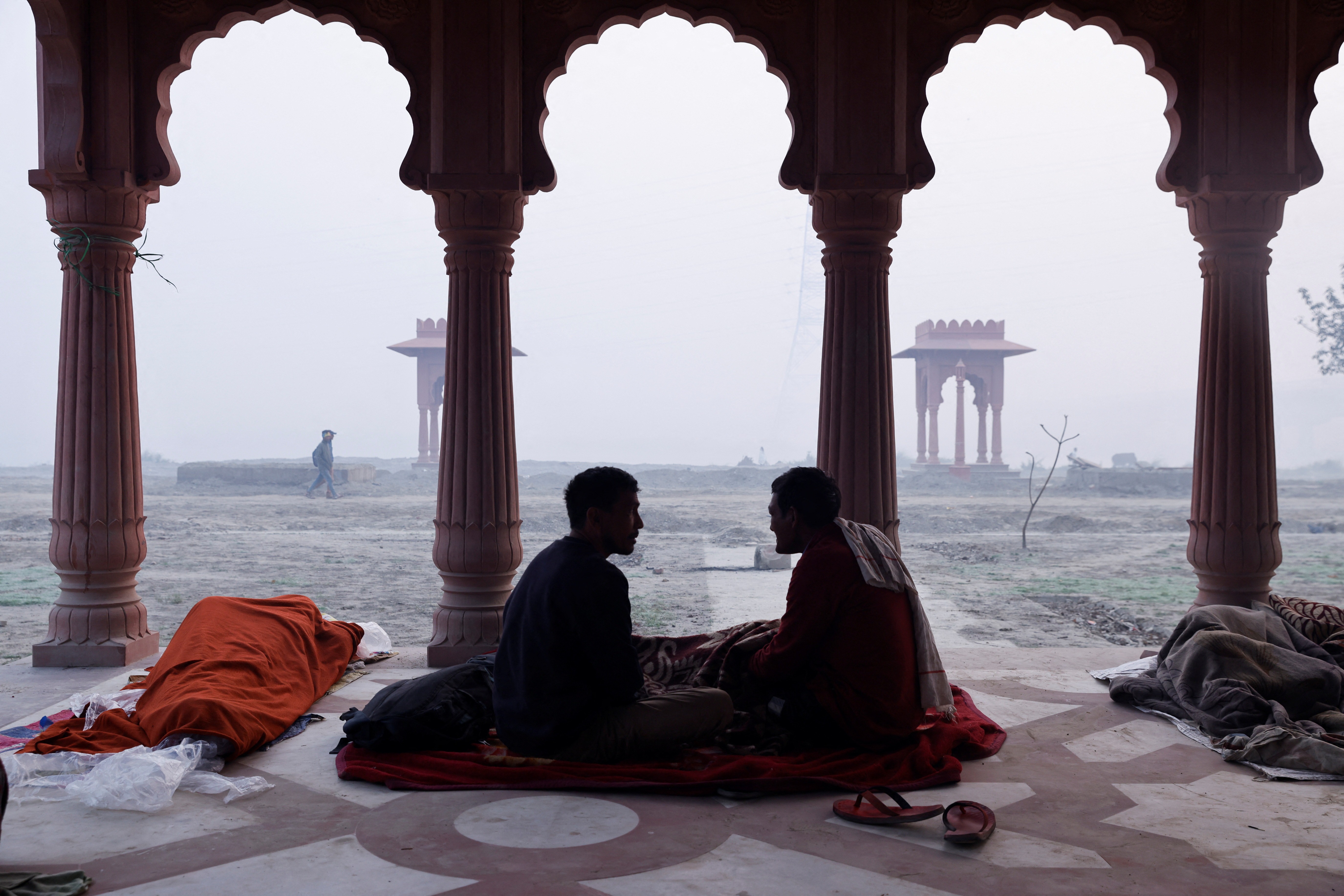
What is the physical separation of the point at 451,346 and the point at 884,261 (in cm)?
254

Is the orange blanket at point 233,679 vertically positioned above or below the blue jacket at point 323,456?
below

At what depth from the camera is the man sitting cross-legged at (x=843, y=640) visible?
3.85 meters

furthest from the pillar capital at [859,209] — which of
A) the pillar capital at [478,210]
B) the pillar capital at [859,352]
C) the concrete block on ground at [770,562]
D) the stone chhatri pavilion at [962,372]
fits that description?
the stone chhatri pavilion at [962,372]

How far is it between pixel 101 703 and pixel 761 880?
326 cm

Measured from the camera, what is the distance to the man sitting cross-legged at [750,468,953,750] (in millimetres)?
3850

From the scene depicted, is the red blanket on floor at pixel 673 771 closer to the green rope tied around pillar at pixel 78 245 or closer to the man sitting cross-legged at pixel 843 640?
the man sitting cross-legged at pixel 843 640

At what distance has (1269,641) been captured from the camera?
4.87 m

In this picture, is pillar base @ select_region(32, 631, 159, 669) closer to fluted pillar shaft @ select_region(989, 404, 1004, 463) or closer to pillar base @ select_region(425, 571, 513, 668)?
pillar base @ select_region(425, 571, 513, 668)

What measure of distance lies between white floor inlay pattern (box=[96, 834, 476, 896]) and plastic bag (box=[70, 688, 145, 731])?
1692 millimetres

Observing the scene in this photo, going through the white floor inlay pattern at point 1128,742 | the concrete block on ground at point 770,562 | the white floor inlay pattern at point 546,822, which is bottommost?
the concrete block on ground at point 770,562

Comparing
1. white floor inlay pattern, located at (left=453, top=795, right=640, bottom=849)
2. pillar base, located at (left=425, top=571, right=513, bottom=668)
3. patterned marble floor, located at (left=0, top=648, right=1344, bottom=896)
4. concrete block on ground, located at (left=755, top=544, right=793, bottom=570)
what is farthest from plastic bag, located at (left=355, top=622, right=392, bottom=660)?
concrete block on ground, located at (left=755, top=544, right=793, bottom=570)

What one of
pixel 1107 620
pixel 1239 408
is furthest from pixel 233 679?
pixel 1107 620

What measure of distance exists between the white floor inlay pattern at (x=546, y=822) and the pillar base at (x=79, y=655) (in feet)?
11.3

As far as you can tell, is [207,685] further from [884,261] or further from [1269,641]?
[1269,641]
